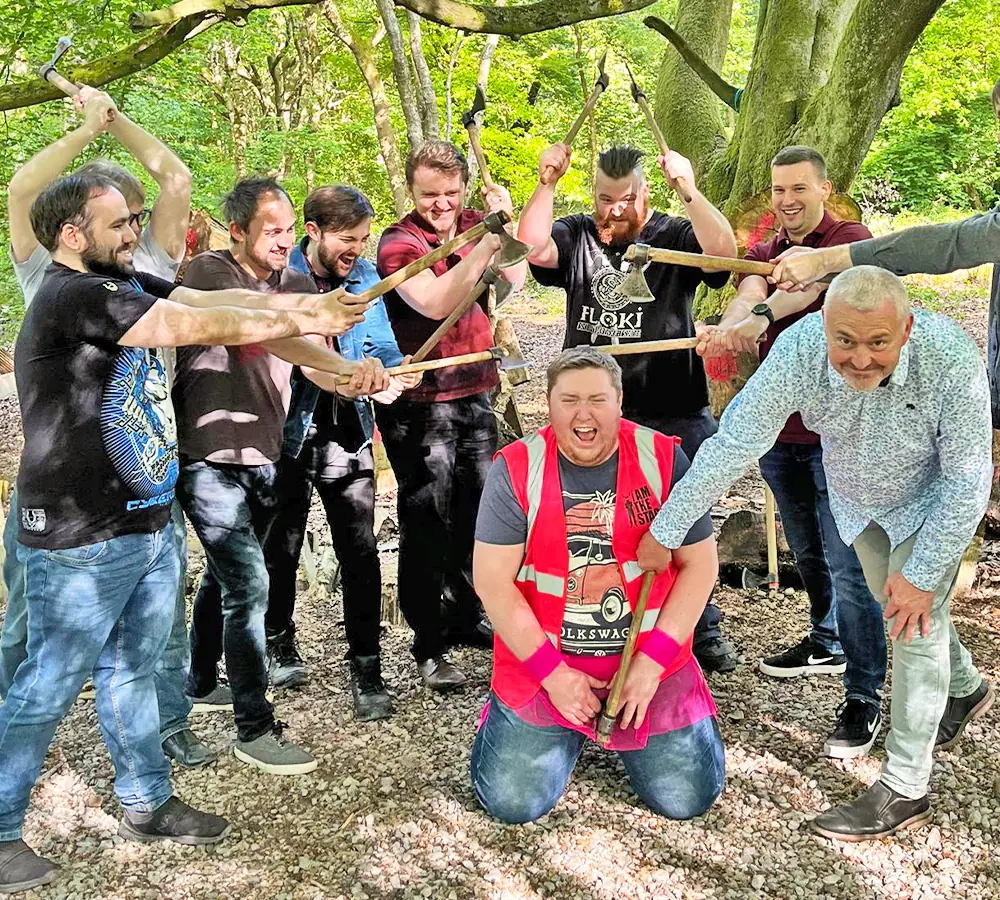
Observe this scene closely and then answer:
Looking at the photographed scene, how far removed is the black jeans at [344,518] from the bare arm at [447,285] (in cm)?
58

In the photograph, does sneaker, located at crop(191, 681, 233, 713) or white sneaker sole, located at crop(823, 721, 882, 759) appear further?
sneaker, located at crop(191, 681, 233, 713)

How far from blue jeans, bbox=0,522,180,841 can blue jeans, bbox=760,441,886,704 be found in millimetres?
2135

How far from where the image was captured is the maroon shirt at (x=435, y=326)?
3.42 m

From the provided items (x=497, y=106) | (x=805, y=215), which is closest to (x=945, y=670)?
(x=805, y=215)

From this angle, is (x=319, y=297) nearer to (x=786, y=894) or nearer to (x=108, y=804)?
(x=108, y=804)

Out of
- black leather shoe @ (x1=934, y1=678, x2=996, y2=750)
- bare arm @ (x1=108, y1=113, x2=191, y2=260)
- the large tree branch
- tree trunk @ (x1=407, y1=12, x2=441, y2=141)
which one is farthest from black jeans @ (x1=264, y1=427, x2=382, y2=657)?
tree trunk @ (x1=407, y1=12, x2=441, y2=141)

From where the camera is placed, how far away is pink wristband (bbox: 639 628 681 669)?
274 centimetres

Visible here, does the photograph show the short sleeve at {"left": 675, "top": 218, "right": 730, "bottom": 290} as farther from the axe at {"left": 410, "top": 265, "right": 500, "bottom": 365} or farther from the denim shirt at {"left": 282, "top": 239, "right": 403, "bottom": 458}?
the denim shirt at {"left": 282, "top": 239, "right": 403, "bottom": 458}

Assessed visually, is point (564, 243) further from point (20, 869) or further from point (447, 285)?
point (20, 869)

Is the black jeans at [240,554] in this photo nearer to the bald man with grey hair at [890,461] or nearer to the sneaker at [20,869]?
the sneaker at [20,869]

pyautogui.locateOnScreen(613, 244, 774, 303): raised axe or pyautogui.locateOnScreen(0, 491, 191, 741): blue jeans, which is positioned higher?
pyautogui.locateOnScreen(613, 244, 774, 303): raised axe

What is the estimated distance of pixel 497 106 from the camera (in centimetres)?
1386

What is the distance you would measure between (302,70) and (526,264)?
13236 millimetres

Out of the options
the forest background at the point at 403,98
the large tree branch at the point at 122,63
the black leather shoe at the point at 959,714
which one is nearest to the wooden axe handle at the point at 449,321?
the black leather shoe at the point at 959,714
